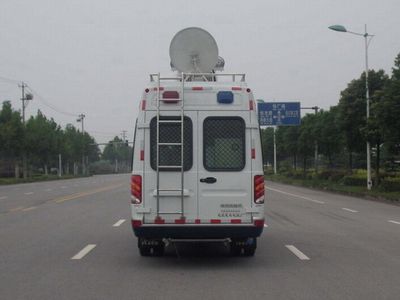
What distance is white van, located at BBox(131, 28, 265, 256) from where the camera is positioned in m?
9.11

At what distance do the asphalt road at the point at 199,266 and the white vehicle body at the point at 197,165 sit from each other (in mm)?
689

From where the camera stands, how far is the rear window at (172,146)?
30.2ft

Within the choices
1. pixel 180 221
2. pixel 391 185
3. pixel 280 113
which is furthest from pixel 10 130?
pixel 180 221

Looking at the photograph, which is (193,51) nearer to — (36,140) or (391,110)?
(391,110)

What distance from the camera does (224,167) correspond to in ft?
30.3

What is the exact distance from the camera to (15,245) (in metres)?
11.9

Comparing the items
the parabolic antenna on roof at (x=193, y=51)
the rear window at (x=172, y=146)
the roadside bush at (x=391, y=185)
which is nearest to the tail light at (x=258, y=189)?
the rear window at (x=172, y=146)

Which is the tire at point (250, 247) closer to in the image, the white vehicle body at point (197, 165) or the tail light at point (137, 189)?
the white vehicle body at point (197, 165)

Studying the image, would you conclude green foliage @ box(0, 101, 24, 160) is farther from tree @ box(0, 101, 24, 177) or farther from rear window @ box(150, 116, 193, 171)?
rear window @ box(150, 116, 193, 171)

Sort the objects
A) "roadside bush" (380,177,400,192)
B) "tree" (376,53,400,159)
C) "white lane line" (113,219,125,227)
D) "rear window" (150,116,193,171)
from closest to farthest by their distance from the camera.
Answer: "rear window" (150,116,193,171) → "white lane line" (113,219,125,227) → "tree" (376,53,400,159) → "roadside bush" (380,177,400,192)

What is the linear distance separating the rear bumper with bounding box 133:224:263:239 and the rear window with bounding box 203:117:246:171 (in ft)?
3.04

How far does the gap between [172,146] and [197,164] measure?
466mm

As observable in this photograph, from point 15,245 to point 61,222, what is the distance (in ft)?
16.1

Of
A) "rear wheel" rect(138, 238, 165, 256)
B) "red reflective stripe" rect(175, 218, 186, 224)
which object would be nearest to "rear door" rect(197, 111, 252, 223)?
"red reflective stripe" rect(175, 218, 186, 224)
